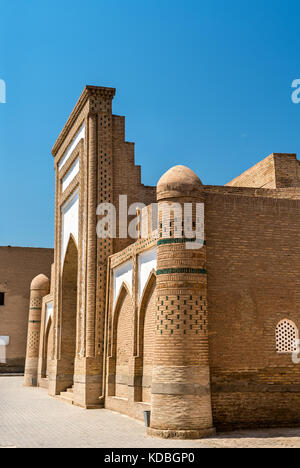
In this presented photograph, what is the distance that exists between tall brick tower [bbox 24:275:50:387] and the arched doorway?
18.2ft

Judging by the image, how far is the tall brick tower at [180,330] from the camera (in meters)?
9.52

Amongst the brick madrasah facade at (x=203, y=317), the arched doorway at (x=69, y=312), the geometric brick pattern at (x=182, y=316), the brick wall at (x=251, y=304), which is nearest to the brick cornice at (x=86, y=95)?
the arched doorway at (x=69, y=312)

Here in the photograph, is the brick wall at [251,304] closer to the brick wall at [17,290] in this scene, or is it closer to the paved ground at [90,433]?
the paved ground at [90,433]

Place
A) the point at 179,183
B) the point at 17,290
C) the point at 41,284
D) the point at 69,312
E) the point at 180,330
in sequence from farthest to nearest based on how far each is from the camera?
1. the point at 17,290
2. the point at 41,284
3. the point at 69,312
4. the point at 179,183
5. the point at 180,330

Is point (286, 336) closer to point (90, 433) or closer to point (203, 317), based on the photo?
point (203, 317)

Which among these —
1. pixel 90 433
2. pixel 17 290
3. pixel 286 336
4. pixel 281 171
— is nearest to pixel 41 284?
pixel 17 290

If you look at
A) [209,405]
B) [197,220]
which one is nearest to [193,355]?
[209,405]

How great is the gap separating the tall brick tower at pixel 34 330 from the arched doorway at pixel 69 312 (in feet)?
18.2

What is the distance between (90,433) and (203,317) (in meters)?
2.99

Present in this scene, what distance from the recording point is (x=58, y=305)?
64.8 ft

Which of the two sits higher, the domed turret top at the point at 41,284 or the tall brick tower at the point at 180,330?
the domed turret top at the point at 41,284

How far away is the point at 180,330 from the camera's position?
388 inches

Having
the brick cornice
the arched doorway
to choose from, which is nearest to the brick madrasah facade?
the arched doorway
